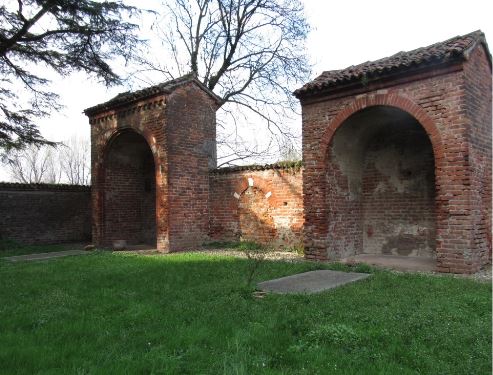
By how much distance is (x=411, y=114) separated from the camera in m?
8.40

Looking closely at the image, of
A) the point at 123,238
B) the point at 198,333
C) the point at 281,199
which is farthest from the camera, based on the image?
the point at 123,238

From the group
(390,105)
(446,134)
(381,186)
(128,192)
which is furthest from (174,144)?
(446,134)

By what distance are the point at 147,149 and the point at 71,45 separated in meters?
4.78

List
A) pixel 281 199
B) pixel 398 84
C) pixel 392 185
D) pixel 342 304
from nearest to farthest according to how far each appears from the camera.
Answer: pixel 342 304
pixel 398 84
pixel 392 185
pixel 281 199

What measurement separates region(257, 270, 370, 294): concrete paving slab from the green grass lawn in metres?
0.35

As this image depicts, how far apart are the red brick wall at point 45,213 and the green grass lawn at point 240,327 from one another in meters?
9.03

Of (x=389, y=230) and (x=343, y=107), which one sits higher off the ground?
(x=343, y=107)

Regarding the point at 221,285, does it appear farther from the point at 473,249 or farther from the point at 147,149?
the point at 147,149

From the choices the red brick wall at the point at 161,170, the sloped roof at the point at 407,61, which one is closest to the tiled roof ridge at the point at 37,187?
the red brick wall at the point at 161,170

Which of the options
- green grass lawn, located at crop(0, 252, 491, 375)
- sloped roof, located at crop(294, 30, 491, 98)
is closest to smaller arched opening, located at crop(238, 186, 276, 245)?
sloped roof, located at crop(294, 30, 491, 98)

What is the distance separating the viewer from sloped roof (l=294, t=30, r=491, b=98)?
7.74 metres

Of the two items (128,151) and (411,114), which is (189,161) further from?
(411,114)

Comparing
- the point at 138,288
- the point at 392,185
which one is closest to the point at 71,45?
the point at 138,288

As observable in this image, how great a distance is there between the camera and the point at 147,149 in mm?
15906
